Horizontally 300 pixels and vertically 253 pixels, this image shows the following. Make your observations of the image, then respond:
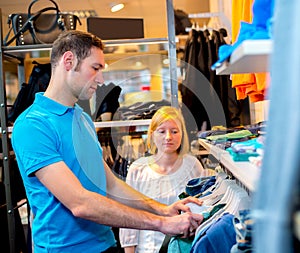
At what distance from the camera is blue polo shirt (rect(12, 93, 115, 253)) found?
54.6 inches

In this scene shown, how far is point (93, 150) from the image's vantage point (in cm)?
155

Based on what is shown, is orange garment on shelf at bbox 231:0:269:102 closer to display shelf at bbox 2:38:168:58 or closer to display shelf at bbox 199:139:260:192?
display shelf at bbox 199:139:260:192

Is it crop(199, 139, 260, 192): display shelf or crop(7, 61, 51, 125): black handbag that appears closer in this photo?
crop(199, 139, 260, 192): display shelf

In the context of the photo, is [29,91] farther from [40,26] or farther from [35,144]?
[35,144]

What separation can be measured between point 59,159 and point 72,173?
66mm

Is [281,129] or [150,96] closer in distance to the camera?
[281,129]

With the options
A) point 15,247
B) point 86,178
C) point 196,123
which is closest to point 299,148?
point 86,178

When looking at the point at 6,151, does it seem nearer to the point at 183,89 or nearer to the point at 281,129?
the point at 183,89

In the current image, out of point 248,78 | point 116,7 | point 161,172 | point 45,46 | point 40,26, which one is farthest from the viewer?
point 116,7

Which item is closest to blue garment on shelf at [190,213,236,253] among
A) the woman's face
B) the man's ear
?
the man's ear

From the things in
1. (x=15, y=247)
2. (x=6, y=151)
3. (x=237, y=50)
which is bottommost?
(x=15, y=247)

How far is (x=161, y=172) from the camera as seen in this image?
6.52 feet

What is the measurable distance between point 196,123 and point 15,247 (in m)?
1.38

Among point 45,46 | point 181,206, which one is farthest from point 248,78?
point 45,46
